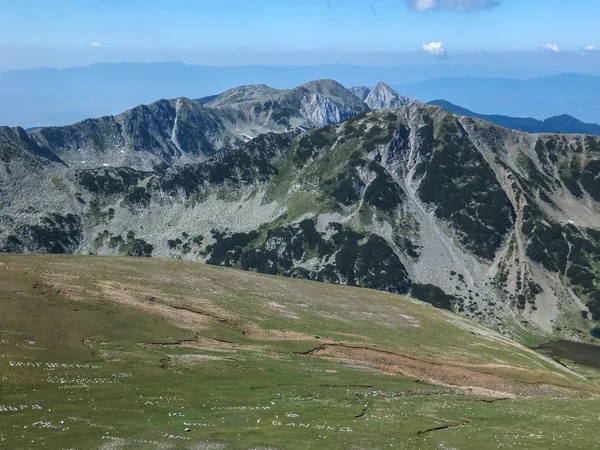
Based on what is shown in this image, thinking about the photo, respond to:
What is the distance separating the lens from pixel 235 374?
67.1 meters

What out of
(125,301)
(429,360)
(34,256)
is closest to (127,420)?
(125,301)

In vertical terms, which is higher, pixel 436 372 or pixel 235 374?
pixel 235 374

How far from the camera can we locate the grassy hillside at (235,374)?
46.9 meters

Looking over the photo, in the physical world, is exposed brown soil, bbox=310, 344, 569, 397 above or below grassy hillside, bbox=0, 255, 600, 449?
below

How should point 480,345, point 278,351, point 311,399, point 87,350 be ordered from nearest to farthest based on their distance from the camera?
point 311,399, point 87,350, point 278,351, point 480,345

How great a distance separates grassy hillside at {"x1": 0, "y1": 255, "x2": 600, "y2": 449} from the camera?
46.9m

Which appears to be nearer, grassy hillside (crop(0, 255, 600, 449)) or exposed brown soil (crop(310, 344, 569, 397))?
grassy hillside (crop(0, 255, 600, 449))

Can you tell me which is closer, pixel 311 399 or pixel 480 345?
pixel 311 399

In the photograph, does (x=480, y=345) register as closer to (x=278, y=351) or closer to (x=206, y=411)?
(x=278, y=351)

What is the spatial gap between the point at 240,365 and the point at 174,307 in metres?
26.2

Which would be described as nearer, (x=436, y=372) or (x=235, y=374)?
(x=235, y=374)

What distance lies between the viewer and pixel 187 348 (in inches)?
2985

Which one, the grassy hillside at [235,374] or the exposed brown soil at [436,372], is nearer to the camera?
the grassy hillside at [235,374]

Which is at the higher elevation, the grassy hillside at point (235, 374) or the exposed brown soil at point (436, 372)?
the grassy hillside at point (235, 374)
